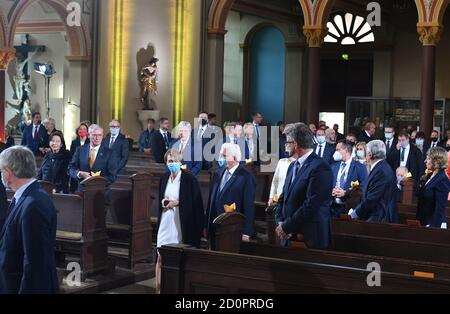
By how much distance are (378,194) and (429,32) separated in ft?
35.0

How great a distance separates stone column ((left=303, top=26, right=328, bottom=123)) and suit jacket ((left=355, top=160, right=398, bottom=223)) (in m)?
11.0

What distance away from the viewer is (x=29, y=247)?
416 cm

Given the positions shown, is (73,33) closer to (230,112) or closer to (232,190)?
(230,112)

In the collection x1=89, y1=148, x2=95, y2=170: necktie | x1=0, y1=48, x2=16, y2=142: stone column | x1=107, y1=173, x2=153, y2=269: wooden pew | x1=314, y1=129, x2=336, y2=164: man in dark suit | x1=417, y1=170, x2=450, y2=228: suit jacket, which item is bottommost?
x1=107, y1=173, x2=153, y2=269: wooden pew

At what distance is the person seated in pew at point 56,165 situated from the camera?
10.1 metres

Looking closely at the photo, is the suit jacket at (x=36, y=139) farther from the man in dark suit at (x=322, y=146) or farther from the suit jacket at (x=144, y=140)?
the man in dark suit at (x=322, y=146)

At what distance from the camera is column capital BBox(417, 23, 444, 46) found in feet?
55.2

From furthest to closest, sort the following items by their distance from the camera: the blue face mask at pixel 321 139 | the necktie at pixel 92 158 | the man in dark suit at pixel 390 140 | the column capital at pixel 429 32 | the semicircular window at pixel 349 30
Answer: the semicircular window at pixel 349 30, the column capital at pixel 429 32, the man in dark suit at pixel 390 140, the blue face mask at pixel 321 139, the necktie at pixel 92 158

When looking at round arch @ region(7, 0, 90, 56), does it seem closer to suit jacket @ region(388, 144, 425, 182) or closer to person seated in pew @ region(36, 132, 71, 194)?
person seated in pew @ region(36, 132, 71, 194)

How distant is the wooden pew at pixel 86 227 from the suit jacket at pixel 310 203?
10.3 ft

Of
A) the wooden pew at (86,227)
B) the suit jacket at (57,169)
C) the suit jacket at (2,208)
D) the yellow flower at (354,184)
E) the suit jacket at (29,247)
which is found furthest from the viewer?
the suit jacket at (57,169)

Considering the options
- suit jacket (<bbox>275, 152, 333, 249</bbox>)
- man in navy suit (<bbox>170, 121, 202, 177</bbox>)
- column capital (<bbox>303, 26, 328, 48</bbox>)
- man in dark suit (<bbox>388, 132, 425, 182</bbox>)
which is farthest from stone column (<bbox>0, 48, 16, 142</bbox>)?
suit jacket (<bbox>275, 152, 333, 249</bbox>)

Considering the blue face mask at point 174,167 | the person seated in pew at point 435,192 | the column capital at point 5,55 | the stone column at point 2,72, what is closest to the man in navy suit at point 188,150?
the blue face mask at point 174,167

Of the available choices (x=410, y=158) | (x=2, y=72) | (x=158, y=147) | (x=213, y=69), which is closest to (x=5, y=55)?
(x=2, y=72)
